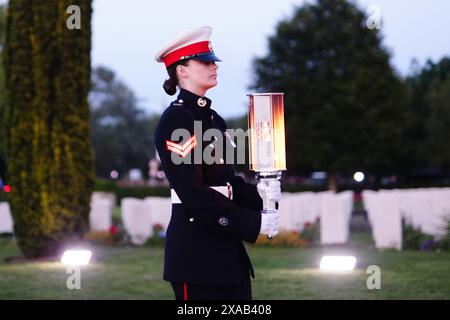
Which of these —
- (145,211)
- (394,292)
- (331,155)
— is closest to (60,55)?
(145,211)

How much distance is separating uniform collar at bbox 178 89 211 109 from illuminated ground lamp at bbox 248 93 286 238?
301mm

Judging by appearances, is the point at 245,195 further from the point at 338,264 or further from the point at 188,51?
the point at 338,264

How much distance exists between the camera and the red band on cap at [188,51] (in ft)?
13.9

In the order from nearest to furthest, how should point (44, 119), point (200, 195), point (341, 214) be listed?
point (200, 195) → point (44, 119) → point (341, 214)

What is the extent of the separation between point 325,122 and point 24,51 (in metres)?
30.4

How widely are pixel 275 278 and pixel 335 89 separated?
33.0 meters

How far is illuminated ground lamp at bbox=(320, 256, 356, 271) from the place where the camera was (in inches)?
425

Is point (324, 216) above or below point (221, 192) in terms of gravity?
below

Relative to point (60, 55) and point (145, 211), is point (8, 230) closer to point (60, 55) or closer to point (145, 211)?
point (145, 211)

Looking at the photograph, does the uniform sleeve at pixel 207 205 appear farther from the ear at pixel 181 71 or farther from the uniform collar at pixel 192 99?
the ear at pixel 181 71

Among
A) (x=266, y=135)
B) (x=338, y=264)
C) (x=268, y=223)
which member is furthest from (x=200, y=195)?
(x=338, y=264)

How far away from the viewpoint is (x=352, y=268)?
10805mm

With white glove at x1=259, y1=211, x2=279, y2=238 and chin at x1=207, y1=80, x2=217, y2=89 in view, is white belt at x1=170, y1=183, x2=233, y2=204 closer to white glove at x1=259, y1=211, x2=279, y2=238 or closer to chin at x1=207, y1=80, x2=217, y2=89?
white glove at x1=259, y1=211, x2=279, y2=238

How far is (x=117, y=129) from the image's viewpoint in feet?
232
